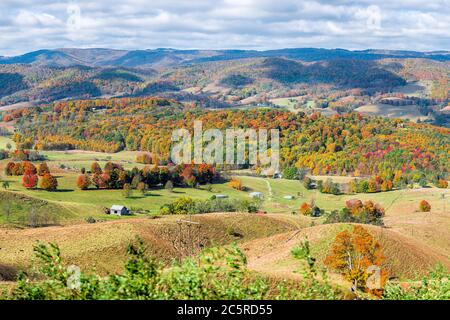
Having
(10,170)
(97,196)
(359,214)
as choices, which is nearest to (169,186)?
(97,196)

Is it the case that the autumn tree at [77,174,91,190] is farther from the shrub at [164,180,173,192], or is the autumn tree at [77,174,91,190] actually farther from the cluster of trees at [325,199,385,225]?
the cluster of trees at [325,199,385,225]

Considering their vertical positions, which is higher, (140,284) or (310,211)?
(140,284)

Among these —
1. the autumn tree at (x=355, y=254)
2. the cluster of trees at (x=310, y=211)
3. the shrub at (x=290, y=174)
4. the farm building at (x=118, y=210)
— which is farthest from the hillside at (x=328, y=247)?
the shrub at (x=290, y=174)

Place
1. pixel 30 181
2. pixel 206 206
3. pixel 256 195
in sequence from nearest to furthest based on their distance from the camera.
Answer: pixel 206 206
pixel 30 181
pixel 256 195

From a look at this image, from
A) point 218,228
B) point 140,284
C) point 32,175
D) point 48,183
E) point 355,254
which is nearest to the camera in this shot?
point 140,284

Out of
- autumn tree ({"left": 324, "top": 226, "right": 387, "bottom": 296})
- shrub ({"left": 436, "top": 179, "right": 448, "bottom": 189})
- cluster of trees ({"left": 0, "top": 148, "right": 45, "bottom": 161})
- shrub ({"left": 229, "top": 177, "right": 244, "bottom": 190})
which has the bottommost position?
shrub ({"left": 436, "top": 179, "right": 448, "bottom": 189})


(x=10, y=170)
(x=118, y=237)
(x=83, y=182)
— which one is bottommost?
(x=83, y=182)

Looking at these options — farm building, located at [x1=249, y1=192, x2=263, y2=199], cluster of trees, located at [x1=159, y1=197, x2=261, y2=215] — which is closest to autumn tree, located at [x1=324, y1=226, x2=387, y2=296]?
cluster of trees, located at [x1=159, y1=197, x2=261, y2=215]

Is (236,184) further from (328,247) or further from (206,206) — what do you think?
(328,247)
